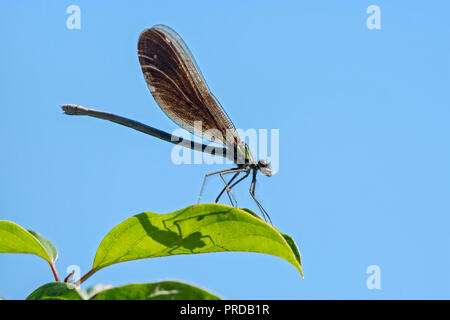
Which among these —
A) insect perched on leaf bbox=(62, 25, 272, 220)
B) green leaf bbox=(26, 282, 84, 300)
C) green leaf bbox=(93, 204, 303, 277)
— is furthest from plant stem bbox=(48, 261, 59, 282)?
insect perched on leaf bbox=(62, 25, 272, 220)

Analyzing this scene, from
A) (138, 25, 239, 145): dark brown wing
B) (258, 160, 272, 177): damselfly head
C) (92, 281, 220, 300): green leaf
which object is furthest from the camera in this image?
(258, 160, 272, 177): damselfly head

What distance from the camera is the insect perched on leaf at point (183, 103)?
3.60m

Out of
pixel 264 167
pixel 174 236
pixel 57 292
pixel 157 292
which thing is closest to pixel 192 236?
pixel 174 236

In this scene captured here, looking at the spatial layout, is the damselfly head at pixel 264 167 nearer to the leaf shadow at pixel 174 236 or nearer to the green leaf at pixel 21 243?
the leaf shadow at pixel 174 236

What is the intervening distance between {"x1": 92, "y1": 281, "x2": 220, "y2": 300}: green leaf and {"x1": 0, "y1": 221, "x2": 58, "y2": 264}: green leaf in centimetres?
75

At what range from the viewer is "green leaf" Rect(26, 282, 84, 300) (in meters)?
1.99

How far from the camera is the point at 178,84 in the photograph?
380 centimetres

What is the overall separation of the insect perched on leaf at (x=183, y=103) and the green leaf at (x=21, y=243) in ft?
4.13

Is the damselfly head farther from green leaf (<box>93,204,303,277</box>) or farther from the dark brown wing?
green leaf (<box>93,204,303,277</box>)

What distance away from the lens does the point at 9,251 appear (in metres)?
2.66
